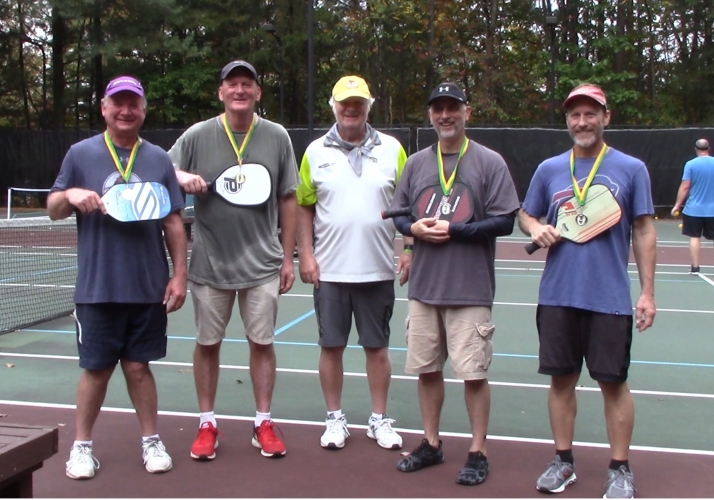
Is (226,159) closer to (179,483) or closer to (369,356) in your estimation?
(369,356)

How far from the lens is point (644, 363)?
649 cm

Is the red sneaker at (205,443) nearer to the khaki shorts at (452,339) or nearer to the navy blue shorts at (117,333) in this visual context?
the navy blue shorts at (117,333)

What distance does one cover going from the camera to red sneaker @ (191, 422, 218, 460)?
4.19 meters

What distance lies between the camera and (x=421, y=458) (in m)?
4.10

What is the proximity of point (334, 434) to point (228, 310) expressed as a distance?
34.2 inches

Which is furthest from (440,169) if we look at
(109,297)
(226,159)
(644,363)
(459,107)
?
(644,363)

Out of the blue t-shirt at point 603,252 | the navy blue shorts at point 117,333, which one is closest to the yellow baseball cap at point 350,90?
the blue t-shirt at point 603,252

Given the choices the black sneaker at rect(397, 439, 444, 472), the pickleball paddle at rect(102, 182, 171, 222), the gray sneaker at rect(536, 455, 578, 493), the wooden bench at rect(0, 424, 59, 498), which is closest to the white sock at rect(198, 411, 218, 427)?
the black sneaker at rect(397, 439, 444, 472)

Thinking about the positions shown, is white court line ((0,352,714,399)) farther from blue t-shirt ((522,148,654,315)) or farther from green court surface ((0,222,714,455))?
blue t-shirt ((522,148,654,315))

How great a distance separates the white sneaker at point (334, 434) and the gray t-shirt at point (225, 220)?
2.81 feet

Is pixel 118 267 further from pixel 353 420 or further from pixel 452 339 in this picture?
pixel 353 420

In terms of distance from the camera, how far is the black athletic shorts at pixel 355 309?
14.6ft

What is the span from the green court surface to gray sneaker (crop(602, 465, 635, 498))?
2.63 ft

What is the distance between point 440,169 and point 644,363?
3344 millimetres
